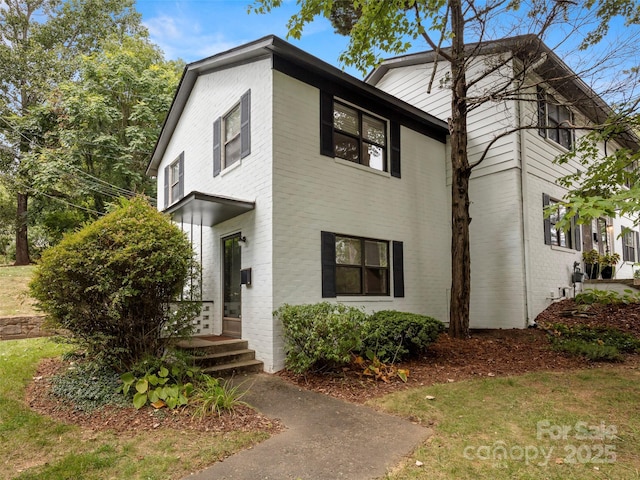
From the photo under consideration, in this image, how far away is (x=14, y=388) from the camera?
4828 millimetres

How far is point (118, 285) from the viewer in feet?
16.7

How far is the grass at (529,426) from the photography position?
3193mm

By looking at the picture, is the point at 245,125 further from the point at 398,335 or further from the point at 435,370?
the point at 435,370

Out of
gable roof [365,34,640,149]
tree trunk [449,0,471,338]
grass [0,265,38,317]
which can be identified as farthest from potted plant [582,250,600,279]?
grass [0,265,38,317]

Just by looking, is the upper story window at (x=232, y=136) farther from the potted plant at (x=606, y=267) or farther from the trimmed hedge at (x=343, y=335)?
the potted plant at (x=606, y=267)

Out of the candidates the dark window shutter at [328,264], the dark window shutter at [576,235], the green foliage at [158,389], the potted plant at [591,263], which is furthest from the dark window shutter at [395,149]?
the potted plant at [591,263]

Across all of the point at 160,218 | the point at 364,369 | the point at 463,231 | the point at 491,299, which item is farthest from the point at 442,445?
the point at 491,299

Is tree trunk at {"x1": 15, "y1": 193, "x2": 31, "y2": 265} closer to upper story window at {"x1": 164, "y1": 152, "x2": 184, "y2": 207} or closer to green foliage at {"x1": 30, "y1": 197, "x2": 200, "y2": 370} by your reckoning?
upper story window at {"x1": 164, "y1": 152, "x2": 184, "y2": 207}

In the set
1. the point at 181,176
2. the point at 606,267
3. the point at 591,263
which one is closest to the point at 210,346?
the point at 181,176

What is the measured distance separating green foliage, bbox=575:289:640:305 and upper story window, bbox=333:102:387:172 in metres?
6.54

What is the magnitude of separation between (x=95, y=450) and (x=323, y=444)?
2.04 m

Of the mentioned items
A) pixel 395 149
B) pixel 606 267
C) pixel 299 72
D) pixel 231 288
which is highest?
pixel 299 72

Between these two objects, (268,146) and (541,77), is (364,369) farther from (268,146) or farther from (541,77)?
(541,77)

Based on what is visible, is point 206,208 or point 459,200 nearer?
point 206,208
